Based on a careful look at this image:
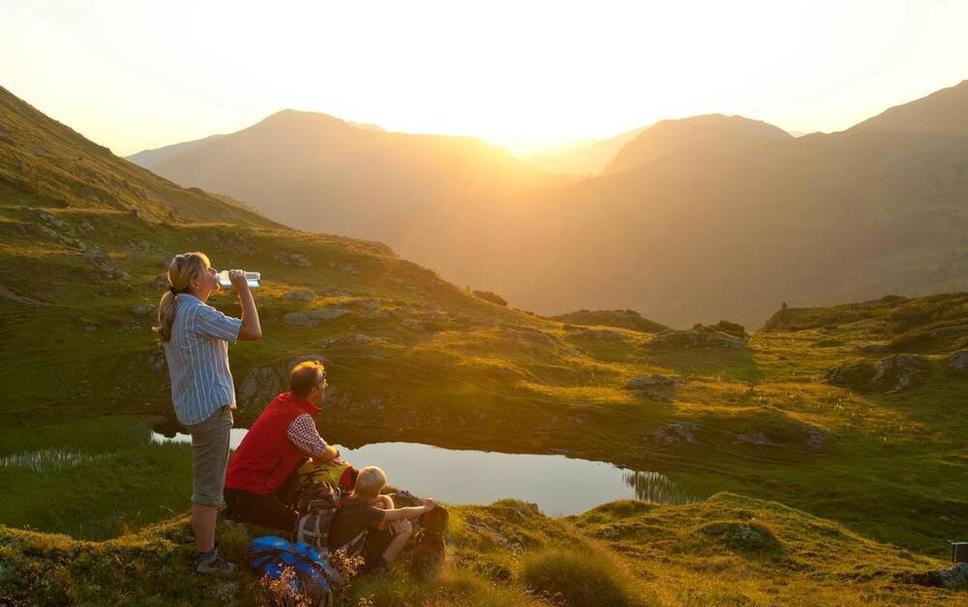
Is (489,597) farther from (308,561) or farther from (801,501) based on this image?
(801,501)

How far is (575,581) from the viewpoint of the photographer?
42.3 feet

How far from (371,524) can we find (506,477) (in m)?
23.2

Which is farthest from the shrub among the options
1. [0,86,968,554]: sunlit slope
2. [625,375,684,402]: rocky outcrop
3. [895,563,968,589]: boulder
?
[625,375,684,402]: rocky outcrop

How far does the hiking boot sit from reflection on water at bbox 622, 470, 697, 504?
2446cm

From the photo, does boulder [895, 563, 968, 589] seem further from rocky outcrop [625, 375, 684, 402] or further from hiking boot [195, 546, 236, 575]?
rocky outcrop [625, 375, 684, 402]

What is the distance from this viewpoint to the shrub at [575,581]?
1267 centimetres

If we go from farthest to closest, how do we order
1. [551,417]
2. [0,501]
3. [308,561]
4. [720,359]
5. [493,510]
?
[720,359] → [551,417] → [0,501] → [493,510] → [308,561]

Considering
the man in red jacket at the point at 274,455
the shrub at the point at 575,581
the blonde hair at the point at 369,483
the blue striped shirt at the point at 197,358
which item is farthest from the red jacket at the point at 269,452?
the shrub at the point at 575,581

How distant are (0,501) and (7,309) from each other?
1091 inches

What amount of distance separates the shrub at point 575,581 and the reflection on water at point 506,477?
53.6 ft

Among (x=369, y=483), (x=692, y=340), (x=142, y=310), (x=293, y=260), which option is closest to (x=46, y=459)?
(x=142, y=310)

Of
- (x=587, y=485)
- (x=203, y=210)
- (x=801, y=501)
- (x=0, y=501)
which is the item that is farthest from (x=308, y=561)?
(x=203, y=210)

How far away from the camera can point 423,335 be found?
5569cm

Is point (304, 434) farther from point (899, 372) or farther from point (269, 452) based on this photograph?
point (899, 372)
